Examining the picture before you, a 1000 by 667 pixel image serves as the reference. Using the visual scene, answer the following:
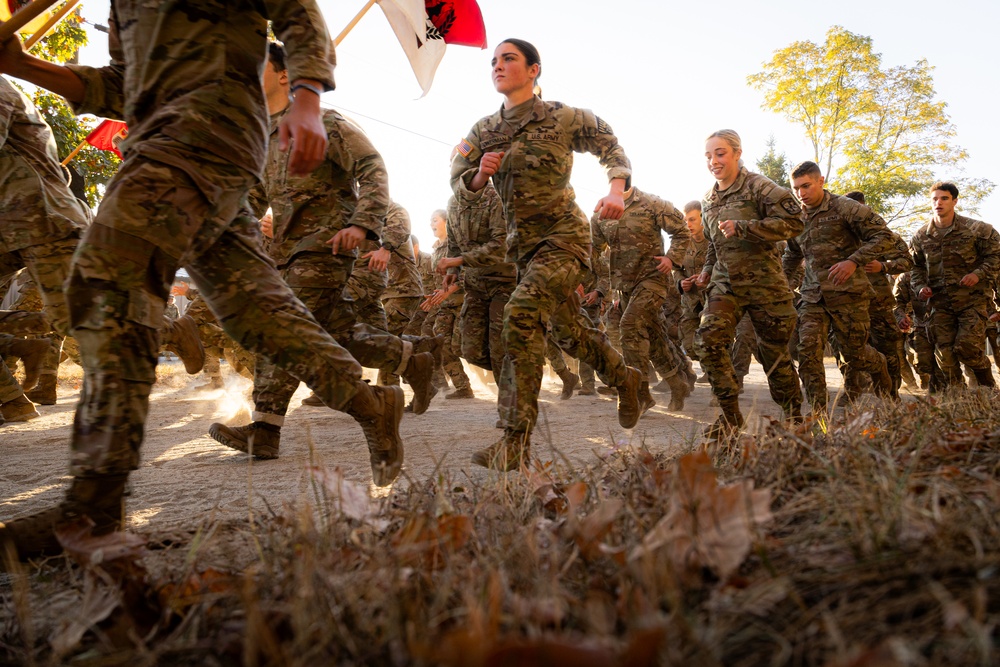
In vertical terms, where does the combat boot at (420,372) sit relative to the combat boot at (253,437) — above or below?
above

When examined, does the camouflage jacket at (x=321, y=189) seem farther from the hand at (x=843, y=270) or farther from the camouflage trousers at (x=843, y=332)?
the camouflage trousers at (x=843, y=332)

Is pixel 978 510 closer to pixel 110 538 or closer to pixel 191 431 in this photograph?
pixel 110 538

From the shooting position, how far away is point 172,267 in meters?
2.05

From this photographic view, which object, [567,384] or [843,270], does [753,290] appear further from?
[567,384]

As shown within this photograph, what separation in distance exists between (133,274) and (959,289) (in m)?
8.72

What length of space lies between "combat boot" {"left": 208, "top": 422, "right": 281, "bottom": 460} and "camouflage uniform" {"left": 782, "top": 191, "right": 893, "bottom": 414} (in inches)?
170

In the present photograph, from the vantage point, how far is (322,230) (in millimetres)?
4180

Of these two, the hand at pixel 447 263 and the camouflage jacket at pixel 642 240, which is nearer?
the hand at pixel 447 263

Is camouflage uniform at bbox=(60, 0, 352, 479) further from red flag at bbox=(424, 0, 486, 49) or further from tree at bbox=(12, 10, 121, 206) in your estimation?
tree at bbox=(12, 10, 121, 206)

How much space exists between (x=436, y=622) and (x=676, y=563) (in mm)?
399

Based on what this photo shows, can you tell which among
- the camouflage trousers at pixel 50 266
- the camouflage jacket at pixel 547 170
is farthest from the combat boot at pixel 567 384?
the camouflage trousers at pixel 50 266

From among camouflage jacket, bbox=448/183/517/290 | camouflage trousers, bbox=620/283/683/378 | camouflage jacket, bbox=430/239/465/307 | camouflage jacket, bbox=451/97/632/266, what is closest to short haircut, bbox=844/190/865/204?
camouflage trousers, bbox=620/283/683/378

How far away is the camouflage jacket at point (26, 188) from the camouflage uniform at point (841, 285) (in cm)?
565

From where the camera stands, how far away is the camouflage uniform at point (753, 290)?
4.58 m
